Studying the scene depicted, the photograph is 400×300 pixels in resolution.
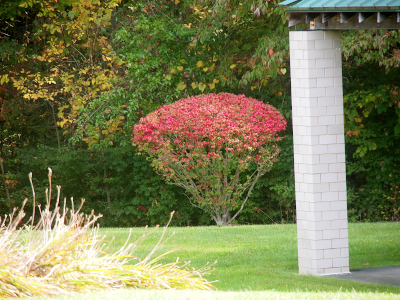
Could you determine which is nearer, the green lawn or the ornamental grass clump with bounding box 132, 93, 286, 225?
the green lawn

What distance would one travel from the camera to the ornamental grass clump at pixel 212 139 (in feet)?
34.5

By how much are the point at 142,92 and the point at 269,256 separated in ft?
20.5

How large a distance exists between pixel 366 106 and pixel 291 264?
583 centimetres

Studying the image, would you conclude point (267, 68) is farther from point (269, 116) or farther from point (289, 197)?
point (289, 197)

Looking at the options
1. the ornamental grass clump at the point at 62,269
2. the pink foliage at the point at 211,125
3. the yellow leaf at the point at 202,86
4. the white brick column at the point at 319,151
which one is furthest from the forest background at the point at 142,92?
the ornamental grass clump at the point at 62,269

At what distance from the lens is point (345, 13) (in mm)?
5879

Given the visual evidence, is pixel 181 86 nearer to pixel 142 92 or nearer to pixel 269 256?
pixel 142 92

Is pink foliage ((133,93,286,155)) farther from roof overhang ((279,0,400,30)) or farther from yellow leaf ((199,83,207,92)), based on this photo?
roof overhang ((279,0,400,30))

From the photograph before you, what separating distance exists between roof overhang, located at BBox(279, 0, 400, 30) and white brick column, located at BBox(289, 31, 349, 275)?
5.6 inches

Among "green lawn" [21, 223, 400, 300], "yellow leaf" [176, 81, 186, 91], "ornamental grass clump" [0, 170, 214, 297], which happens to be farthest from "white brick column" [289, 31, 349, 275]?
"yellow leaf" [176, 81, 186, 91]

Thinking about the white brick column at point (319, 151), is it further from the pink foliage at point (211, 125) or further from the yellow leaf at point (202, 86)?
the yellow leaf at point (202, 86)

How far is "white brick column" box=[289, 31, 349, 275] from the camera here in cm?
609

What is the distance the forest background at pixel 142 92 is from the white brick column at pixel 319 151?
14.8 ft

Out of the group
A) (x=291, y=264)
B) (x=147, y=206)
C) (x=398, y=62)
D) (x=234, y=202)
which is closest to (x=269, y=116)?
(x=234, y=202)
